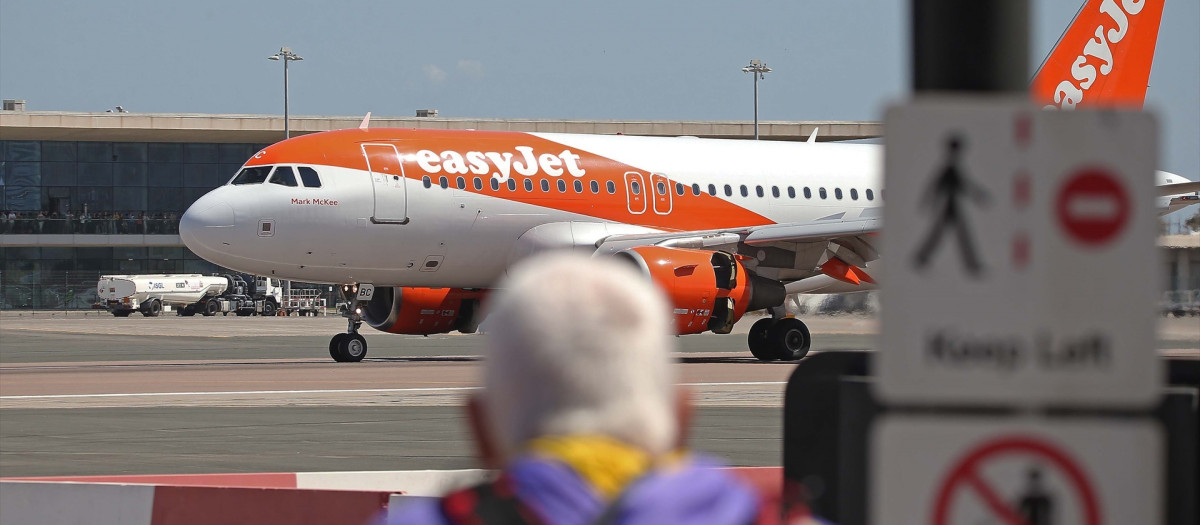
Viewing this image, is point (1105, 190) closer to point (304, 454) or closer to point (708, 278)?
point (304, 454)

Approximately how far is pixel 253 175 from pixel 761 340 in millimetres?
7047

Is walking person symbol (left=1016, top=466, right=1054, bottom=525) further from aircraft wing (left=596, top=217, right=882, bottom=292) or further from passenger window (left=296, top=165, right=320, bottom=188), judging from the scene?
passenger window (left=296, top=165, right=320, bottom=188)

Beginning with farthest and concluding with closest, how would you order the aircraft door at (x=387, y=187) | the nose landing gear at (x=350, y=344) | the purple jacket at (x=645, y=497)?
the nose landing gear at (x=350, y=344)
the aircraft door at (x=387, y=187)
the purple jacket at (x=645, y=497)

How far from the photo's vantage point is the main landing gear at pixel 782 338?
21.1 m

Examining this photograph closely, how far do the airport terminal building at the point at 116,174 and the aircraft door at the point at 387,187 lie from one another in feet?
168

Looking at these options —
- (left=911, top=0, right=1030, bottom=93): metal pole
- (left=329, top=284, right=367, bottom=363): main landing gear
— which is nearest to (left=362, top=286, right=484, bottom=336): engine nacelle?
Answer: (left=329, top=284, right=367, bottom=363): main landing gear

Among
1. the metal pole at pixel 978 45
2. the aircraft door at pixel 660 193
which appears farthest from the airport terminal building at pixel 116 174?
the metal pole at pixel 978 45

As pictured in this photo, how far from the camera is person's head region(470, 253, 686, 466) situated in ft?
5.78

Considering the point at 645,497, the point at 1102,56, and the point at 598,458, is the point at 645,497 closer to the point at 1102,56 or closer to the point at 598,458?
the point at 598,458

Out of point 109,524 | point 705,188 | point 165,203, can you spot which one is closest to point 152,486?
point 109,524

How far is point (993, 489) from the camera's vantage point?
197 centimetres

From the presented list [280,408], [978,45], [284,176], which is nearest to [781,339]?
[284,176]

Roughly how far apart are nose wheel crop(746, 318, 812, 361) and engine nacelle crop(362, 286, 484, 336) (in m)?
4.11

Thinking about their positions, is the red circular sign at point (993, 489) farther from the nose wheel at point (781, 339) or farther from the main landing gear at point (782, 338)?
the nose wheel at point (781, 339)
